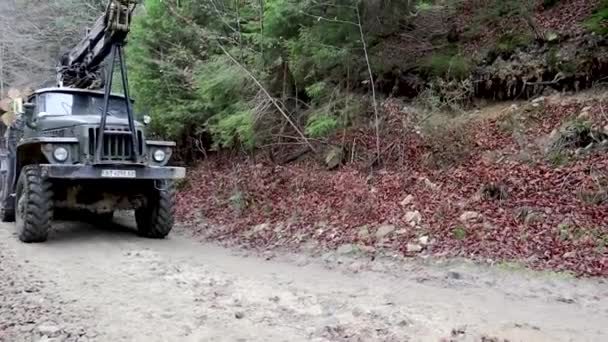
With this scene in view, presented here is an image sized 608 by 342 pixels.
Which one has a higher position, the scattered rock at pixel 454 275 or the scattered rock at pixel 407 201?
the scattered rock at pixel 407 201

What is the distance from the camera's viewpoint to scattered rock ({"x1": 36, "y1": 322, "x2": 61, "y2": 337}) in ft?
13.7

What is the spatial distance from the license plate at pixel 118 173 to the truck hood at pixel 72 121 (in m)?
0.90

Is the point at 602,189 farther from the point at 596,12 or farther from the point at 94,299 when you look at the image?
the point at 94,299

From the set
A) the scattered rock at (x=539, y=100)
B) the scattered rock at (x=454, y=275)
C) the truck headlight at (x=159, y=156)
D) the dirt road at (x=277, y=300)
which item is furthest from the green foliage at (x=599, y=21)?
the truck headlight at (x=159, y=156)

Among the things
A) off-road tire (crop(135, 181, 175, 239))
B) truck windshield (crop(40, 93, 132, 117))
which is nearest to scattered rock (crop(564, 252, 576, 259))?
off-road tire (crop(135, 181, 175, 239))

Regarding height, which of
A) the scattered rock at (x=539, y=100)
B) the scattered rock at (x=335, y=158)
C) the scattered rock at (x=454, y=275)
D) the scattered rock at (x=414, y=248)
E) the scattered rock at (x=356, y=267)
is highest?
the scattered rock at (x=539, y=100)

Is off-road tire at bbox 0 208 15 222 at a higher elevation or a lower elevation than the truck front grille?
lower

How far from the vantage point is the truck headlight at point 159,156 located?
8.64 meters

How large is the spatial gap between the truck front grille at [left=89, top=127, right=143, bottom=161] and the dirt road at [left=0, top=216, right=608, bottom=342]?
144 centimetres

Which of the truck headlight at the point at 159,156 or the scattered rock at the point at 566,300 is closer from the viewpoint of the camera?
the scattered rock at the point at 566,300

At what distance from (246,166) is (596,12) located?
24.9ft

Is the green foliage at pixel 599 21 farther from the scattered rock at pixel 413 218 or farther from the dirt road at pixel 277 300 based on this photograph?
the dirt road at pixel 277 300

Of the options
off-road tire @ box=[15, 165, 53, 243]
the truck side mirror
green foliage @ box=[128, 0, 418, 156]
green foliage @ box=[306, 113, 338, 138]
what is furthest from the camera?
green foliage @ box=[128, 0, 418, 156]

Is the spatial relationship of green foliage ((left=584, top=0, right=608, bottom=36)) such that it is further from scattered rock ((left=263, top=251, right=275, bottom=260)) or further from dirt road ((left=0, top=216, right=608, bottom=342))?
scattered rock ((left=263, top=251, right=275, bottom=260))
